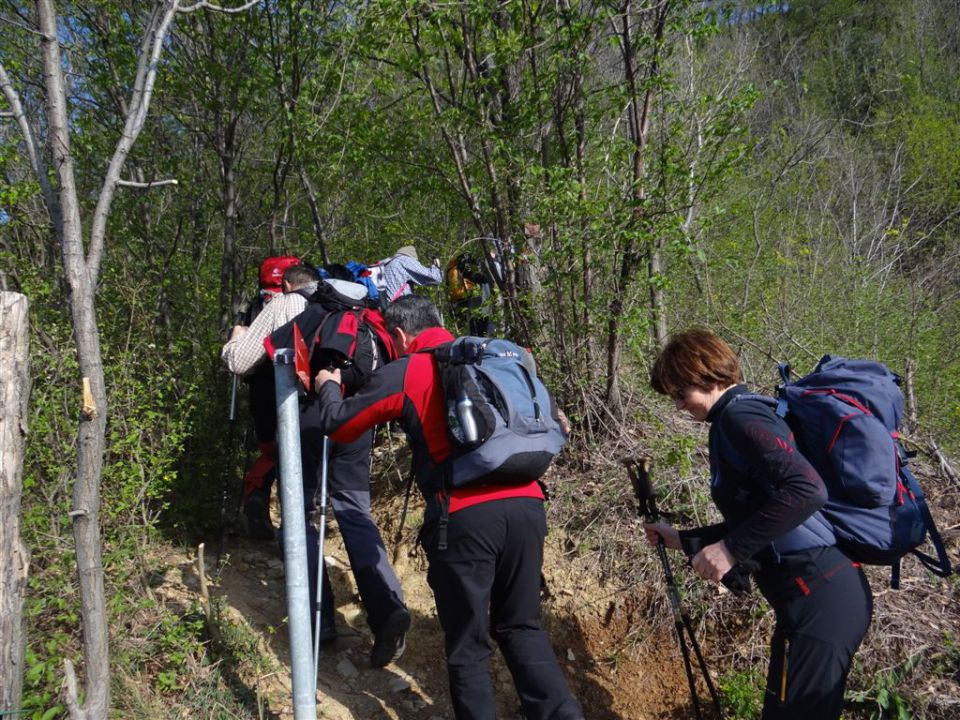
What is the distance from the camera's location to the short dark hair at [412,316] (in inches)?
135

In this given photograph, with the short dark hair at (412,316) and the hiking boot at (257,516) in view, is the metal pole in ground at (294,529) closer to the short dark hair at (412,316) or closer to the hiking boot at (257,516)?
the short dark hair at (412,316)

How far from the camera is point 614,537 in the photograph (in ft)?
15.8

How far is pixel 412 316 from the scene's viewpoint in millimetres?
3424

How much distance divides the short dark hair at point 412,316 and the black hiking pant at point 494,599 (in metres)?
0.89

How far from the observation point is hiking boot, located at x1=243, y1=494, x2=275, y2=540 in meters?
5.22

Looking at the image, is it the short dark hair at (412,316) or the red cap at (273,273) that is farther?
the red cap at (273,273)

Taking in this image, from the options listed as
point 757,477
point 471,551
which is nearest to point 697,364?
point 757,477

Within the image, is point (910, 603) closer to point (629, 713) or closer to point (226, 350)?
point (629, 713)

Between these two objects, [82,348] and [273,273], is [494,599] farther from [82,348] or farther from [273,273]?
[273,273]

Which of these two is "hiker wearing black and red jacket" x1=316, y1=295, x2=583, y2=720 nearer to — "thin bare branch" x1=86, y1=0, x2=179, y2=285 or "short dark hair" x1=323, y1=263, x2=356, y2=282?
"thin bare branch" x1=86, y1=0, x2=179, y2=285

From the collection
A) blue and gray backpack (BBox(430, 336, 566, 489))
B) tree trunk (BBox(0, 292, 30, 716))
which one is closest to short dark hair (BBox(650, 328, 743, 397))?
blue and gray backpack (BBox(430, 336, 566, 489))

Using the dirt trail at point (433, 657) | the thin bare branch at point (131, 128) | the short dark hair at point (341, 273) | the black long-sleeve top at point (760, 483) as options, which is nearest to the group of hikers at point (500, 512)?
the black long-sleeve top at point (760, 483)

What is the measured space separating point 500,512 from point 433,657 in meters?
1.77

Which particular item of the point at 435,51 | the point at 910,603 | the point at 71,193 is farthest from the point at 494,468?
the point at 435,51
